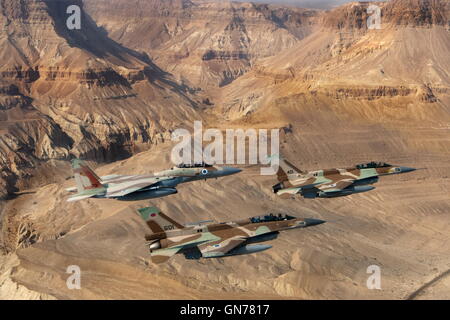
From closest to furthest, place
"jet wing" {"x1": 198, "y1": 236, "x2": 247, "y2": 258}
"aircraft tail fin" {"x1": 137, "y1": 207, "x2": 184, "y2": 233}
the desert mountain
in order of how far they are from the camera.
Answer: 1. "jet wing" {"x1": 198, "y1": 236, "x2": 247, "y2": 258}
2. "aircraft tail fin" {"x1": 137, "y1": 207, "x2": 184, "y2": 233}
3. the desert mountain

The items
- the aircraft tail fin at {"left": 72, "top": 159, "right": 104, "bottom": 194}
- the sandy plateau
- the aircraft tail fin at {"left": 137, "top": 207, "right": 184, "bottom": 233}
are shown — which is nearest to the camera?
the aircraft tail fin at {"left": 137, "top": 207, "right": 184, "bottom": 233}

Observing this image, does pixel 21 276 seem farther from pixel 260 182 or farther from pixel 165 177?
pixel 260 182

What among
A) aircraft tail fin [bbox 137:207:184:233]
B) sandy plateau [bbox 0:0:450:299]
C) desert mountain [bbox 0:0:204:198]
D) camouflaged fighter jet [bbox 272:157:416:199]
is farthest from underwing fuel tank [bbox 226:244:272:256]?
desert mountain [bbox 0:0:204:198]

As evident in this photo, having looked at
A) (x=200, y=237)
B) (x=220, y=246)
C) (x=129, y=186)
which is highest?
(x=129, y=186)

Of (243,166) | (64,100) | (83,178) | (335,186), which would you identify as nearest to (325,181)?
(335,186)

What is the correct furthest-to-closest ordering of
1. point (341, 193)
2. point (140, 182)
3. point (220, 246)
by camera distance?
point (341, 193), point (140, 182), point (220, 246)

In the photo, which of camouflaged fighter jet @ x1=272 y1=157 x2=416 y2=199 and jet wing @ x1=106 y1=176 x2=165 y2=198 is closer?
jet wing @ x1=106 y1=176 x2=165 y2=198

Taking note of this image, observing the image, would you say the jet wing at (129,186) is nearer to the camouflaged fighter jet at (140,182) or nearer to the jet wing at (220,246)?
the camouflaged fighter jet at (140,182)

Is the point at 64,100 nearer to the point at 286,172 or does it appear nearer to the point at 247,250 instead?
the point at 286,172

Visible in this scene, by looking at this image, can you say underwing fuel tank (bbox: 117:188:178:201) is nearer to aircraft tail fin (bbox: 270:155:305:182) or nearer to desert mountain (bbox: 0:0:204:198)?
aircraft tail fin (bbox: 270:155:305:182)

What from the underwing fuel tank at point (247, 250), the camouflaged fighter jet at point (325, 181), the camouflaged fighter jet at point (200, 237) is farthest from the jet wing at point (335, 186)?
the underwing fuel tank at point (247, 250)
